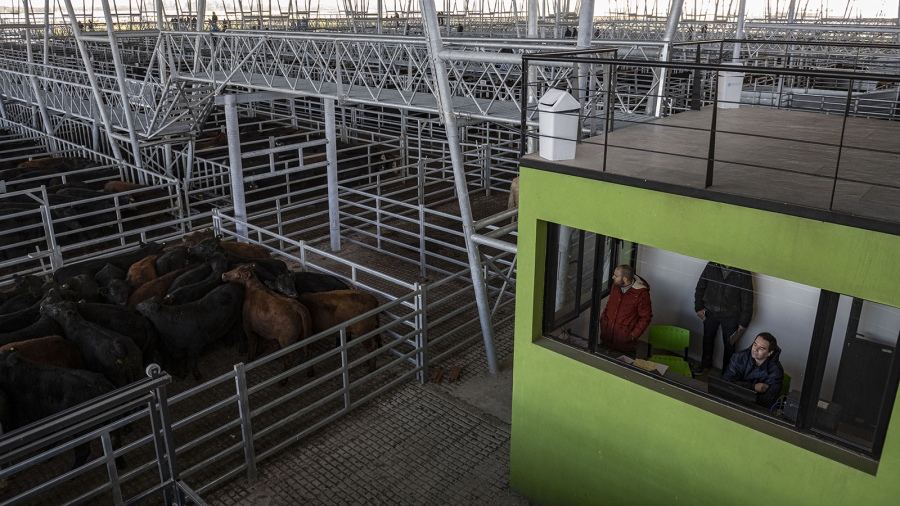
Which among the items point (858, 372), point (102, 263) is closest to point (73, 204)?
point (102, 263)

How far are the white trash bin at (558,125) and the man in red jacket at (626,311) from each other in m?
1.14

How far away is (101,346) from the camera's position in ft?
26.0

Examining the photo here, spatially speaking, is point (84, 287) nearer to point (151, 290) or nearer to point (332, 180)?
point (151, 290)

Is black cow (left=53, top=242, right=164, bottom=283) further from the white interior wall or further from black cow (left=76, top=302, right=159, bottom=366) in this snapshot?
the white interior wall

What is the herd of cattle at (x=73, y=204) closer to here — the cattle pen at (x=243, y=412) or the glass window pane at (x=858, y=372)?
the cattle pen at (x=243, y=412)

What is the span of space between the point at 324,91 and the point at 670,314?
26.6 ft

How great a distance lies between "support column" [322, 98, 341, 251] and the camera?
1326cm

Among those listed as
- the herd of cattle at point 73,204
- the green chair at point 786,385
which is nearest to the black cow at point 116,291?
the herd of cattle at point 73,204

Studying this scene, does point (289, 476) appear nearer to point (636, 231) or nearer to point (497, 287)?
point (636, 231)

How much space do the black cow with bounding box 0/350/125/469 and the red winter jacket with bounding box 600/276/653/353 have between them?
16.8 feet

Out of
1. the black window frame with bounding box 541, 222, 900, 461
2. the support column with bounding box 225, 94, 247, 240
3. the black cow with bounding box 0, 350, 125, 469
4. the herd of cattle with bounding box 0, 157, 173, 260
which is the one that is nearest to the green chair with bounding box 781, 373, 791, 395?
the black window frame with bounding box 541, 222, 900, 461

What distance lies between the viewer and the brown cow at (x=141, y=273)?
412 inches

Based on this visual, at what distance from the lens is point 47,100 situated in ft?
74.7

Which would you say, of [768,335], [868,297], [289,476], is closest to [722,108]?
[768,335]
